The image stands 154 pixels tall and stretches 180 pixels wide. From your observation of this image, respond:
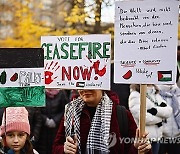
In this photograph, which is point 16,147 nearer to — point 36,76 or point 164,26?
point 36,76

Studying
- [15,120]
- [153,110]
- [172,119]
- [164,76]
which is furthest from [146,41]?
[172,119]

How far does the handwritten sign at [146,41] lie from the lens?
375 centimetres

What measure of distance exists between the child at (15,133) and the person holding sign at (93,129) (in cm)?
28

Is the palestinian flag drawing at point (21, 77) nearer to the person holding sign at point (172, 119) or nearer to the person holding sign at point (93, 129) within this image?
the person holding sign at point (93, 129)

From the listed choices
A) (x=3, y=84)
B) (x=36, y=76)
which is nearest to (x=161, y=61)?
(x=36, y=76)

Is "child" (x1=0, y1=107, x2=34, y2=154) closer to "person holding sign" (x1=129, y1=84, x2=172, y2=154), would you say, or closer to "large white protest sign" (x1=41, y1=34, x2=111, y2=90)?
"large white protest sign" (x1=41, y1=34, x2=111, y2=90)

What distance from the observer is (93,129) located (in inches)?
159

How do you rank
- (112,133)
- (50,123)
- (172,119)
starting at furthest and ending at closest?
(50,123), (172,119), (112,133)

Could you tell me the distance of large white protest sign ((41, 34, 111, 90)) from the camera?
399cm

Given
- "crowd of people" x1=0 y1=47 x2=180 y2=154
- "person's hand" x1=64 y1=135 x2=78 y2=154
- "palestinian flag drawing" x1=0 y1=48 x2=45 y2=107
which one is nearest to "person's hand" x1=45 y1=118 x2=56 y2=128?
"crowd of people" x1=0 y1=47 x2=180 y2=154

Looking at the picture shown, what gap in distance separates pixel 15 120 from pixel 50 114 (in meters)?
2.44

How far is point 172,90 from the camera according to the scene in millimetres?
5957

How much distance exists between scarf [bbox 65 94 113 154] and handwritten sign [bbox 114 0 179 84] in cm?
38

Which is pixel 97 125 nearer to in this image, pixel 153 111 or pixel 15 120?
pixel 15 120
